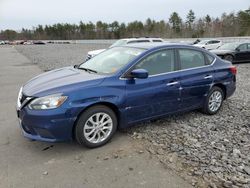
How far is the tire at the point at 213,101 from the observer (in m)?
5.30

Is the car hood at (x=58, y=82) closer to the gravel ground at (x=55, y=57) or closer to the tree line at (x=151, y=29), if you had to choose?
the gravel ground at (x=55, y=57)

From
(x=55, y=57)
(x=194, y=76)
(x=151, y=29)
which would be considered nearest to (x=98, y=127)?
(x=194, y=76)

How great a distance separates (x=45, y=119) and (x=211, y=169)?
7.71 ft

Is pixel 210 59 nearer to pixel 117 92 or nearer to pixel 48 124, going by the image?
pixel 117 92

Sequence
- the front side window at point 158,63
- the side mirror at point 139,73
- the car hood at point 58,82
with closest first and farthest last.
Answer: the car hood at point 58,82 → the side mirror at point 139,73 → the front side window at point 158,63

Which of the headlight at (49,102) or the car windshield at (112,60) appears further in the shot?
the car windshield at (112,60)

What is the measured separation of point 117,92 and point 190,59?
1.89m

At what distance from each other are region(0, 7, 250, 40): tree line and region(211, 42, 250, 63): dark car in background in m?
37.4

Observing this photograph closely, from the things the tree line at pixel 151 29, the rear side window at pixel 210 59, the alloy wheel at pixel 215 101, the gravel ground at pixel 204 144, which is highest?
the tree line at pixel 151 29

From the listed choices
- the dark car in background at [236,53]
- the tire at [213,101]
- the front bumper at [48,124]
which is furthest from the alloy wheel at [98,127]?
the dark car in background at [236,53]

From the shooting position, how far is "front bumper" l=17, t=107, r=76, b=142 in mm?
3533

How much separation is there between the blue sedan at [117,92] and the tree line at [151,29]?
48976 mm

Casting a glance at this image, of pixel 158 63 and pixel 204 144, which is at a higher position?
pixel 158 63

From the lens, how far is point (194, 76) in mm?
4918
